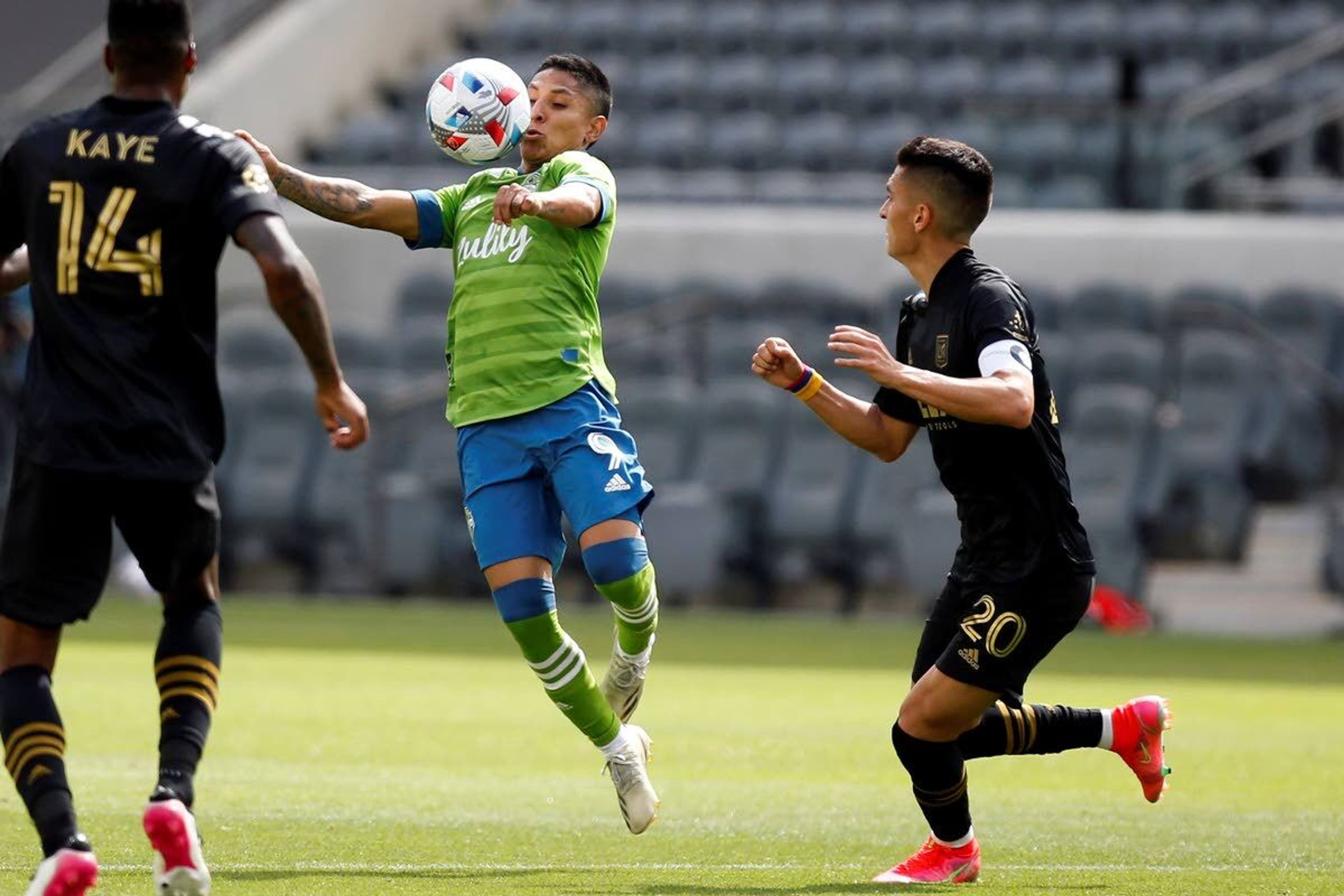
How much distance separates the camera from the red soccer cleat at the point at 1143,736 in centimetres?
658

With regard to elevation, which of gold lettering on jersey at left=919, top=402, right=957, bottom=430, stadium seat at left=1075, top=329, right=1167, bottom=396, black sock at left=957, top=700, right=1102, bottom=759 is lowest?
stadium seat at left=1075, top=329, right=1167, bottom=396

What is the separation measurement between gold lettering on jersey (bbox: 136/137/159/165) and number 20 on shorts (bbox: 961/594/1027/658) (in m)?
2.54

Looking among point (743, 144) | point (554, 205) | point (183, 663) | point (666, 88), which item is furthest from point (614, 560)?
point (666, 88)

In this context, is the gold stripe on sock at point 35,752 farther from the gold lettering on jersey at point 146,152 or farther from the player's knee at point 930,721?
the player's knee at point 930,721

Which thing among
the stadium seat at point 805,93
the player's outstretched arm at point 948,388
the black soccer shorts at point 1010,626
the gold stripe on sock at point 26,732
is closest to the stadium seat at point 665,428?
the stadium seat at point 805,93

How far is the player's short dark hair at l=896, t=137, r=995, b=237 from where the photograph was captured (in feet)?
20.6

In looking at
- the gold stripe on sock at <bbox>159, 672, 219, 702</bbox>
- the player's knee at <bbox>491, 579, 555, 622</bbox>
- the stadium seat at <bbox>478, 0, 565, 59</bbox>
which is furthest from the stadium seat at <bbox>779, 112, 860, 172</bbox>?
the gold stripe on sock at <bbox>159, 672, 219, 702</bbox>

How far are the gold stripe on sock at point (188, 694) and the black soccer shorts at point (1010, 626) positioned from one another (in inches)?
81.2

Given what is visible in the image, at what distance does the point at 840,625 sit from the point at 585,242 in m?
9.91

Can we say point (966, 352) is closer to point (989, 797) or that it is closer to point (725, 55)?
point (989, 797)

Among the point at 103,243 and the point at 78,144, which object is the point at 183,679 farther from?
the point at 78,144

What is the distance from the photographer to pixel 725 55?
23188 mm

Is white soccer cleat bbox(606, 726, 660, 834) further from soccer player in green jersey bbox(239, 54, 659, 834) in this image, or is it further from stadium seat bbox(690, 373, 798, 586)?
stadium seat bbox(690, 373, 798, 586)

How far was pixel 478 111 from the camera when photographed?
711cm
